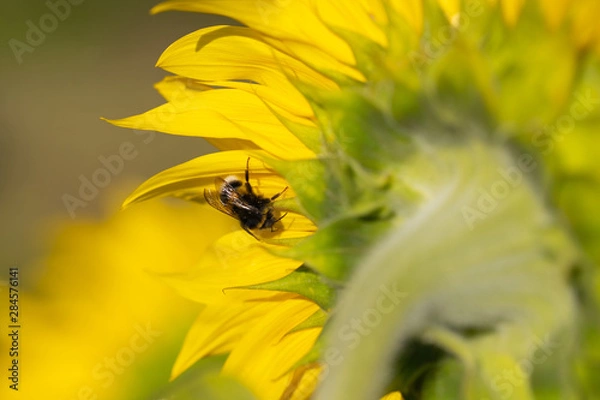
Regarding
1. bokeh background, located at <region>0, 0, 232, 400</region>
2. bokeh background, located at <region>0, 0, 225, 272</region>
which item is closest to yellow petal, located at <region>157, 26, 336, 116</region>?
bokeh background, located at <region>0, 0, 232, 400</region>

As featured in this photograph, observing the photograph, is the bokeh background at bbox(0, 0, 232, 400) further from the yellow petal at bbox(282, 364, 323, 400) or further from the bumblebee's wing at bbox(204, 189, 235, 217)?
the yellow petal at bbox(282, 364, 323, 400)

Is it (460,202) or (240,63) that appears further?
(240,63)

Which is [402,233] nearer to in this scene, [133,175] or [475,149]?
[475,149]

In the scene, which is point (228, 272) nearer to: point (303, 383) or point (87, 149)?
point (303, 383)

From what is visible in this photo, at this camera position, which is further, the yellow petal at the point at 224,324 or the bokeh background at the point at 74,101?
the bokeh background at the point at 74,101

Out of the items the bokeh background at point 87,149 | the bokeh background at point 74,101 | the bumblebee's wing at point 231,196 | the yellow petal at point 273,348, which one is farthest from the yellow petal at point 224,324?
the bokeh background at point 74,101

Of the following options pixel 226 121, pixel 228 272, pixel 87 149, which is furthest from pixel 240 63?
pixel 87 149

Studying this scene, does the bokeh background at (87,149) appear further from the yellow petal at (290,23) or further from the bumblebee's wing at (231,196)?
the yellow petal at (290,23)
